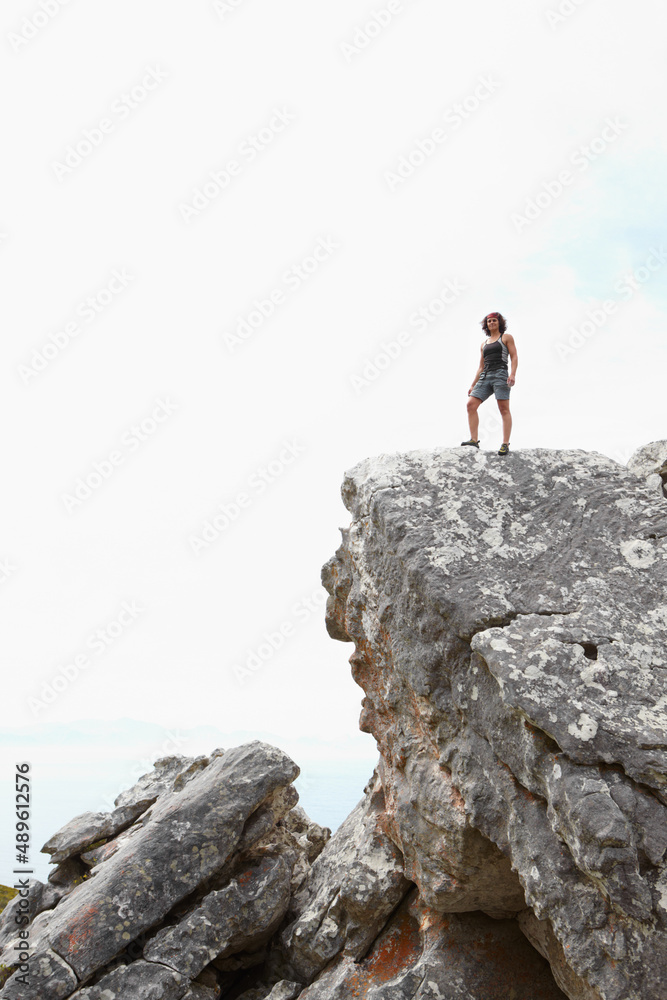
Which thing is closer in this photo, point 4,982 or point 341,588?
point 4,982

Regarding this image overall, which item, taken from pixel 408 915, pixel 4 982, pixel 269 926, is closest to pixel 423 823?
pixel 408 915

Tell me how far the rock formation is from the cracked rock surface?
1.2 inches

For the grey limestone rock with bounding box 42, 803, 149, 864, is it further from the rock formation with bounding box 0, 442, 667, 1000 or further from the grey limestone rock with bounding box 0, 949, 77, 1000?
the grey limestone rock with bounding box 0, 949, 77, 1000

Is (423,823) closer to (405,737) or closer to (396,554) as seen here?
(405,737)

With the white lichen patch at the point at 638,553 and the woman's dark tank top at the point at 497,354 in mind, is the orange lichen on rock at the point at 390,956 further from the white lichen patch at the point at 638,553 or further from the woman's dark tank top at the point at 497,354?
the woman's dark tank top at the point at 497,354

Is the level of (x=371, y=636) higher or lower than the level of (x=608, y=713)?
higher

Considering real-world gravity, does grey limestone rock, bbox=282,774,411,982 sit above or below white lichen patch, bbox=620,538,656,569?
below

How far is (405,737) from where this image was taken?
35.2ft

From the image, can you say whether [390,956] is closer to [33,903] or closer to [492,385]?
[33,903]

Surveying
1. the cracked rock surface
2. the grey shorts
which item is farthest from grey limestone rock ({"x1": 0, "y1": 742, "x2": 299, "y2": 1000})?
the grey shorts

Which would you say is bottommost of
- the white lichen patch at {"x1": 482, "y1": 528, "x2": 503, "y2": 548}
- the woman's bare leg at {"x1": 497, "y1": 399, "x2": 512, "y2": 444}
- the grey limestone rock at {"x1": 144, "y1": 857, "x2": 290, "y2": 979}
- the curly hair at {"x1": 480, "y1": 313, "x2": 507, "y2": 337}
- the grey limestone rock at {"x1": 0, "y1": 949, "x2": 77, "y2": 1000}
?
the grey limestone rock at {"x1": 0, "y1": 949, "x2": 77, "y2": 1000}

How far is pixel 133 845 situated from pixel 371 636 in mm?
6013

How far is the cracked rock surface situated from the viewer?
299 inches

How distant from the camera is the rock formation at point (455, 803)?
25.6 feet
